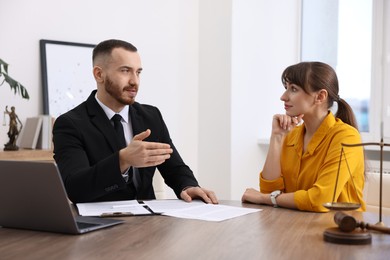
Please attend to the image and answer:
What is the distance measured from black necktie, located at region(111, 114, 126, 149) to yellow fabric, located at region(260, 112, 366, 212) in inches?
25.9

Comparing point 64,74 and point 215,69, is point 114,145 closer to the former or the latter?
point 64,74

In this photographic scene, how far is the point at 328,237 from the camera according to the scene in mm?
1561

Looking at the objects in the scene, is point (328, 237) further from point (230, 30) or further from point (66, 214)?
point (230, 30)

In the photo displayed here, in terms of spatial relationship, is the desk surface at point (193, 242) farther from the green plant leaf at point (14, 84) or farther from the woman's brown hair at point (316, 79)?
the green plant leaf at point (14, 84)

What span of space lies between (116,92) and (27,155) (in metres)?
1.39

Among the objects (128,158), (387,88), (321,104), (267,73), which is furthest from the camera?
(267,73)

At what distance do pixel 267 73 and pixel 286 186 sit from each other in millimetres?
2886

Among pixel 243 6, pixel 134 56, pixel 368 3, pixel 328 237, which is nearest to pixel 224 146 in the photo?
pixel 243 6

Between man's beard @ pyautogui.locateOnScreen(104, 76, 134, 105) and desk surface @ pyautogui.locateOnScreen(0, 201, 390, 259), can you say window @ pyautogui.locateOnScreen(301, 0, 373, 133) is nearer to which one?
man's beard @ pyautogui.locateOnScreen(104, 76, 134, 105)

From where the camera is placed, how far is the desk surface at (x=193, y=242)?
1.41 metres

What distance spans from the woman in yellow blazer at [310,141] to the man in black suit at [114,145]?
0.38 meters

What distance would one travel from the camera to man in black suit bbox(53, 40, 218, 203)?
2.12m

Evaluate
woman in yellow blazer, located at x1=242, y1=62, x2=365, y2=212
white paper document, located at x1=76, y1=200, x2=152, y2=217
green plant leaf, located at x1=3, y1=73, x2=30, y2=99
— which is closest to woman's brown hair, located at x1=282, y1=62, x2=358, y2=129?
woman in yellow blazer, located at x1=242, y1=62, x2=365, y2=212

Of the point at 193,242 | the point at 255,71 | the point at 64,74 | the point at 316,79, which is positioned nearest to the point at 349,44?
the point at 255,71
